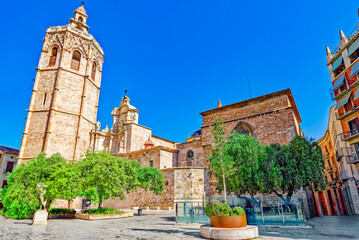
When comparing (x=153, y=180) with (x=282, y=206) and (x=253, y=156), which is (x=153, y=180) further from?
(x=282, y=206)

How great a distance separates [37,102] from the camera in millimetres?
27469

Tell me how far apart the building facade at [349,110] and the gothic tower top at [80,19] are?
34.8 metres

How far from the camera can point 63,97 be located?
27656mm

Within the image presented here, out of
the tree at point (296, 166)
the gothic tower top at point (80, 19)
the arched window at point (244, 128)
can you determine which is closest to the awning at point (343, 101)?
the tree at point (296, 166)

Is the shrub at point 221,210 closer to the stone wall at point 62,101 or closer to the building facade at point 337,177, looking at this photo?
the building facade at point 337,177

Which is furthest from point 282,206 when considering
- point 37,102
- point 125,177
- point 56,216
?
point 37,102

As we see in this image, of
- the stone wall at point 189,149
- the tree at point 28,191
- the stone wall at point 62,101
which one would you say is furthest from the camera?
the stone wall at point 189,149

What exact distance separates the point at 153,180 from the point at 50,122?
15.3 m

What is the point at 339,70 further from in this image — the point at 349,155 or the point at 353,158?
the point at 353,158

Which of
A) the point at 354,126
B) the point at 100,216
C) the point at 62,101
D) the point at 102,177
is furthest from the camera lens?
the point at 62,101

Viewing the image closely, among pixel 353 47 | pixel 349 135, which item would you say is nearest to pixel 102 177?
pixel 349 135

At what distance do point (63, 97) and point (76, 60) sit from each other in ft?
20.8

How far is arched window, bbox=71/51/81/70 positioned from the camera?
30.0m

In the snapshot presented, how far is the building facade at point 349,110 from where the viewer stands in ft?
58.9
